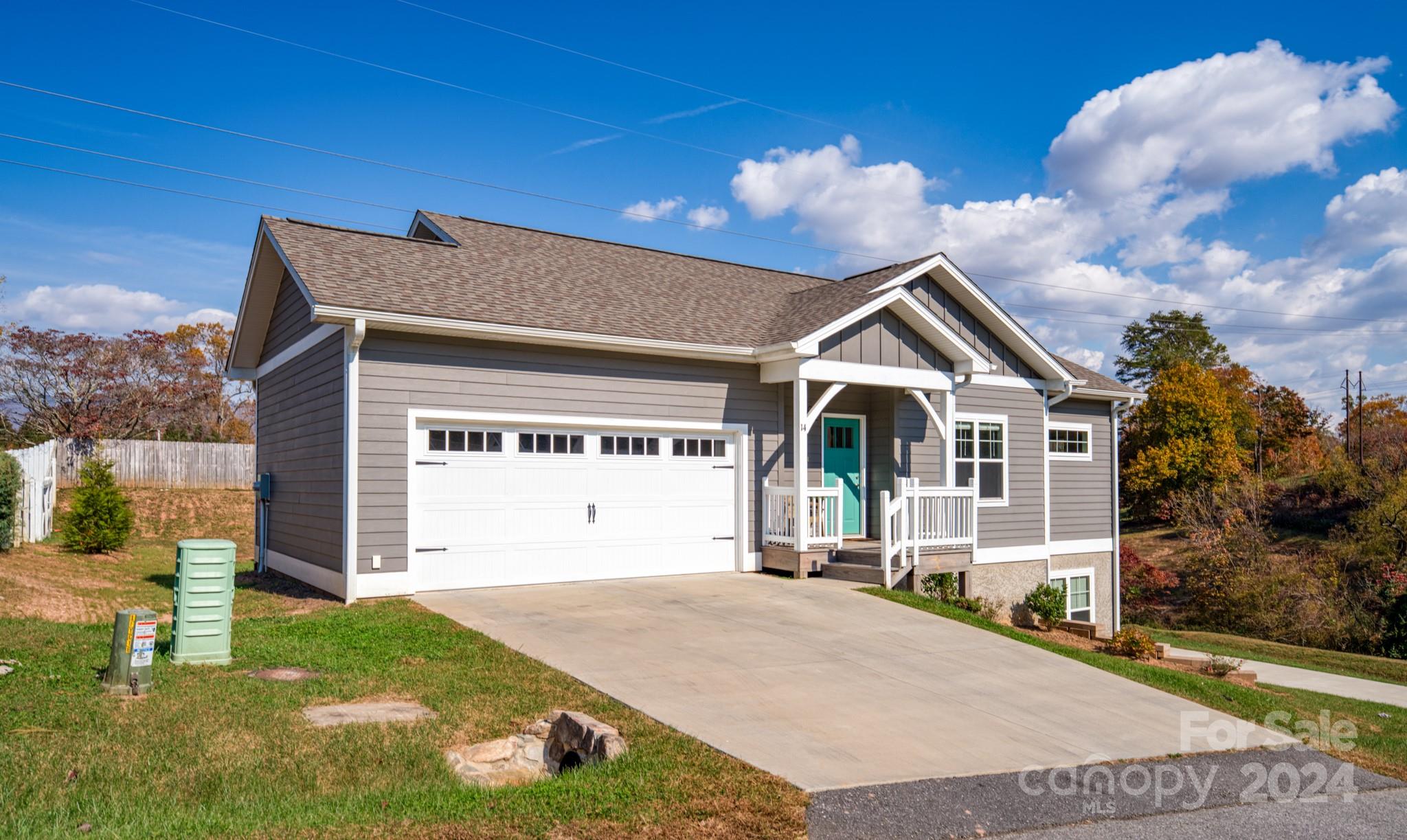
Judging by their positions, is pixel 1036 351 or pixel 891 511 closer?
pixel 891 511

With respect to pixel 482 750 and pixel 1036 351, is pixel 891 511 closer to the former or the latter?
pixel 1036 351

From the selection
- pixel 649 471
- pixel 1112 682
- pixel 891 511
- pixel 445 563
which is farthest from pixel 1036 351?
pixel 445 563

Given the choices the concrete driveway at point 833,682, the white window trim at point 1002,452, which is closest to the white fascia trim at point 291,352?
the concrete driveway at point 833,682

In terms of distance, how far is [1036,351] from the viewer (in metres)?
16.7

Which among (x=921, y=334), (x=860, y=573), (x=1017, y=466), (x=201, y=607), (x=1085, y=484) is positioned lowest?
(x=860, y=573)

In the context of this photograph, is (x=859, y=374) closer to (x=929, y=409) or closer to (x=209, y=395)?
(x=929, y=409)

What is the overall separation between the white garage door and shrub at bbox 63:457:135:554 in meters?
10.8

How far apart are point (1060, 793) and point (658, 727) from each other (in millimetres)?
2483

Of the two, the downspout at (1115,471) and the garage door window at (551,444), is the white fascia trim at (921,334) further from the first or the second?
the downspout at (1115,471)

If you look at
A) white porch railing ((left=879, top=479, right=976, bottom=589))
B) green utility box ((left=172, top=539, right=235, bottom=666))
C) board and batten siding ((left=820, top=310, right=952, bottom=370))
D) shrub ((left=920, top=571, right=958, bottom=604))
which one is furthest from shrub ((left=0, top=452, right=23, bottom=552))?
shrub ((left=920, top=571, right=958, bottom=604))

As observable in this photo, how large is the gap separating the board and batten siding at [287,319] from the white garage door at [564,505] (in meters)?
2.99

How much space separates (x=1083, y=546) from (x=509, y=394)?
39.7 feet

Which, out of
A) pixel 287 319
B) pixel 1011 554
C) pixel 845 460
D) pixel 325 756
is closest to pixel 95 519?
pixel 287 319

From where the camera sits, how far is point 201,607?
25.0 feet
